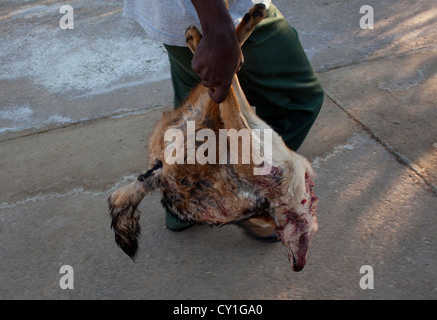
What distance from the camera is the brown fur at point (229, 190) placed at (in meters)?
1.84

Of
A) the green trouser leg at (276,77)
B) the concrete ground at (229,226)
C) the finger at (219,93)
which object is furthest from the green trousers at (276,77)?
the concrete ground at (229,226)

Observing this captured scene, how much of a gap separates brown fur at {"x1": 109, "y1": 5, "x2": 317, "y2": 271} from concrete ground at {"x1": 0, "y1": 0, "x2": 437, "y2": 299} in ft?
1.90

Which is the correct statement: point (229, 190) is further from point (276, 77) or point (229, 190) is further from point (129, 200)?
point (276, 77)

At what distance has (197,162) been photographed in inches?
72.7

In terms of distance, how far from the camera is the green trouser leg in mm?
2150

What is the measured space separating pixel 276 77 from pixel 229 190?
0.75 metres

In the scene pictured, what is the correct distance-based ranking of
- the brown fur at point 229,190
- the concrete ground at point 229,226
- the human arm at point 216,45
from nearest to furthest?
1. the human arm at point 216,45
2. the brown fur at point 229,190
3. the concrete ground at point 229,226

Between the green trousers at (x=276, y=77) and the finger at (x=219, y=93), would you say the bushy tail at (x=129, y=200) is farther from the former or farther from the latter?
the green trousers at (x=276, y=77)

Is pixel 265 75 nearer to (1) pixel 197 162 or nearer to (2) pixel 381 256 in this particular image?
(1) pixel 197 162

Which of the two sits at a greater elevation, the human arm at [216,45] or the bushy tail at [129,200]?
the human arm at [216,45]

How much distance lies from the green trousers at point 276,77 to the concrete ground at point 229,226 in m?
0.67

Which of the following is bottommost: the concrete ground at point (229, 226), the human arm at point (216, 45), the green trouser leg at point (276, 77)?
the concrete ground at point (229, 226)

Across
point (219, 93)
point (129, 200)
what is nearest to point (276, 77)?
point (219, 93)
